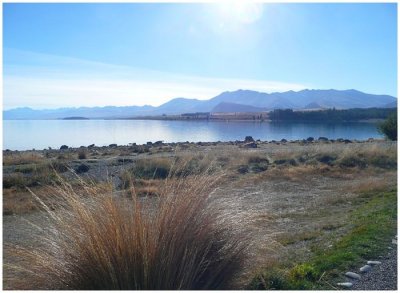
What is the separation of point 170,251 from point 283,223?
18.0 ft

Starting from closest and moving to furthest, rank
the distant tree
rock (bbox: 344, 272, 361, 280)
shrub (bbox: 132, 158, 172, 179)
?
rock (bbox: 344, 272, 361, 280) → shrub (bbox: 132, 158, 172, 179) → the distant tree

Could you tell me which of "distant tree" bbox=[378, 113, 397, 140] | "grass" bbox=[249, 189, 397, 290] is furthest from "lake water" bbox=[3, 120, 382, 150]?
"grass" bbox=[249, 189, 397, 290]

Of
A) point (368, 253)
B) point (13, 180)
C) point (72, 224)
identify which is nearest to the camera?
point (72, 224)

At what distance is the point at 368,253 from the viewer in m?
5.27

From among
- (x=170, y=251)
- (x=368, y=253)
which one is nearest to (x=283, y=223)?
(x=368, y=253)

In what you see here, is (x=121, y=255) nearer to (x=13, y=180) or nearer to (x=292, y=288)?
(x=292, y=288)

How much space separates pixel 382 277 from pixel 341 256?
73 centimetres

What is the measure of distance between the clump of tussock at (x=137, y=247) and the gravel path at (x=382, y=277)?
1.33 m

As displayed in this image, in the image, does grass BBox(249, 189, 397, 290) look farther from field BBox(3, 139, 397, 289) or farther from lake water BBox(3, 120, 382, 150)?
lake water BBox(3, 120, 382, 150)

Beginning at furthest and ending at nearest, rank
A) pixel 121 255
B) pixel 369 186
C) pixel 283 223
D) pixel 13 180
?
1. pixel 13 180
2. pixel 369 186
3. pixel 283 223
4. pixel 121 255

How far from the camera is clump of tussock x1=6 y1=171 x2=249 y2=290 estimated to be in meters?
3.33

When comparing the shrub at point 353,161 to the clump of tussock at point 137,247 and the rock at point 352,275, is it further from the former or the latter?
the clump of tussock at point 137,247

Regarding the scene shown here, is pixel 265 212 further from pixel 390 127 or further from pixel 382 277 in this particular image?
pixel 390 127

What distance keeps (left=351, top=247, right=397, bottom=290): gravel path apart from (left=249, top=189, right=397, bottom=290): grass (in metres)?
0.24
